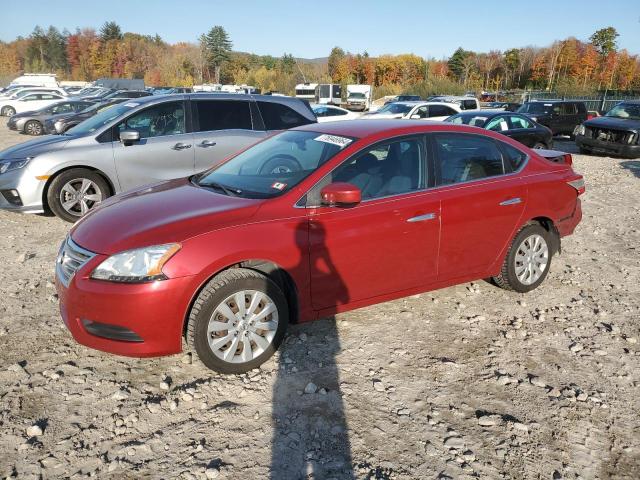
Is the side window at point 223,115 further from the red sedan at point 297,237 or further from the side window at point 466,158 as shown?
the side window at point 466,158

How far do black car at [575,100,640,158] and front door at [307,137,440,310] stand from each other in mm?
13078

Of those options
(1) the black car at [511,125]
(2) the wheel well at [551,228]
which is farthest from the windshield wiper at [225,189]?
(1) the black car at [511,125]

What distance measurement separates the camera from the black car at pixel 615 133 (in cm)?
1433

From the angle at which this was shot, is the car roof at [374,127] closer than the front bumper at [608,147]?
Yes

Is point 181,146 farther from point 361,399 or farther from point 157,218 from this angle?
point 361,399

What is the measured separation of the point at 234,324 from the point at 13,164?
502 cm

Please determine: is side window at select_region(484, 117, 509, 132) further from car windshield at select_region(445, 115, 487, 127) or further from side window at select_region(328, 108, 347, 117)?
side window at select_region(328, 108, 347, 117)

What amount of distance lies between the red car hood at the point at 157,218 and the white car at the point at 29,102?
26.0 meters

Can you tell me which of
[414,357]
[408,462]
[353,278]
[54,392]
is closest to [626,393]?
[414,357]

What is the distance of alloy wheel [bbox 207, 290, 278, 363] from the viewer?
3.29 meters

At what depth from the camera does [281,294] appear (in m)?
3.46

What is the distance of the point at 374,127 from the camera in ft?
13.6

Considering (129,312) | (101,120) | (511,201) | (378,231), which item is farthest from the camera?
(101,120)

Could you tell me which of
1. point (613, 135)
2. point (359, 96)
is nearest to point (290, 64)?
point (359, 96)
